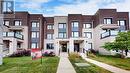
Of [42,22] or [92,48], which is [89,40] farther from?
[42,22]

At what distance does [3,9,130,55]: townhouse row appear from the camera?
165ft

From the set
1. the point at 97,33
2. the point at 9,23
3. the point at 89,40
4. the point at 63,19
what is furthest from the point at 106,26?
the point at 9,23

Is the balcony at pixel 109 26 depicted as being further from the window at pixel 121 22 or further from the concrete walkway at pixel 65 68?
the concrete walkway at pixel 65 68

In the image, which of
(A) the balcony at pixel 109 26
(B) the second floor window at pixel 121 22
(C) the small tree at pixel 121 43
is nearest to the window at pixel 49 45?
(A) the balcony at pixel 109 26

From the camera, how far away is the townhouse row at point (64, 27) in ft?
165

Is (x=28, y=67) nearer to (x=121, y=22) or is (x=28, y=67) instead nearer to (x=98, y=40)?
(x=98, y=40)

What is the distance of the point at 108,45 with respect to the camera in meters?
36.8

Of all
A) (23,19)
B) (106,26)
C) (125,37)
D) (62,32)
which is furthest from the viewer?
(62,32)

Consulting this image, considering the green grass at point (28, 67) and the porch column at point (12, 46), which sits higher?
the porch column at point (12, 46)

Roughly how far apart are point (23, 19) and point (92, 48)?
1687 cm

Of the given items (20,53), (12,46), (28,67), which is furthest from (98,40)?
(28,67)

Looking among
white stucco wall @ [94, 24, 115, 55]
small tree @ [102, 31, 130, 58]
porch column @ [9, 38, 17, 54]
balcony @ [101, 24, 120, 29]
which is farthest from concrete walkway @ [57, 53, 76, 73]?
balcony @ [101, 24, 120, 29]

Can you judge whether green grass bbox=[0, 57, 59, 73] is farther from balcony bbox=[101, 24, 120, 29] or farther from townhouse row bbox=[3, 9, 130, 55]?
balcony bbox=[101, 24, 120, 29]

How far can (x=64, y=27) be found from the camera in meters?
56.8
